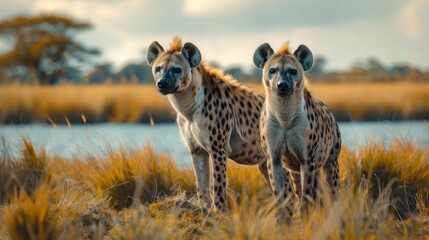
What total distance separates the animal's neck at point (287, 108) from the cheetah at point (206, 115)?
0.75 metres

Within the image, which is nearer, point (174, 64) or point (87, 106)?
point (174, 64)

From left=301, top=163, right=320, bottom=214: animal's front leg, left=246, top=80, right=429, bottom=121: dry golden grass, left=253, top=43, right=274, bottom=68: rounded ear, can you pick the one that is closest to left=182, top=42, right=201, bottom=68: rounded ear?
left=253, top=43, right=274, bottom=68: rounded ear

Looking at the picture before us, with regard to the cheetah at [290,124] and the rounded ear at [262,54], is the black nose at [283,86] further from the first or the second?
the rounded ear at [262,54]

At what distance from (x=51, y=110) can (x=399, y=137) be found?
12893 mm

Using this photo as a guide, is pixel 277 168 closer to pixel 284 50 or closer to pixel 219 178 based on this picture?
pixel 219 178

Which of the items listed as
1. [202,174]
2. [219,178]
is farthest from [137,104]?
[219,178]

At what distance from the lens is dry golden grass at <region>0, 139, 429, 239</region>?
4395 mm

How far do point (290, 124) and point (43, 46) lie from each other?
29.9m

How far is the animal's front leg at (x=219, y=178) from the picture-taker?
5.46 metres

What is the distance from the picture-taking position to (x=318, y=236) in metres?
3.64

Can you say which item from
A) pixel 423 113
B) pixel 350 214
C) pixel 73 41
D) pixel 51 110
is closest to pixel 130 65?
pixel 73 41

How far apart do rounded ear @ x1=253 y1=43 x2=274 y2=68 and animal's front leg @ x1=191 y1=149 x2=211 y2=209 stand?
99 centimetres

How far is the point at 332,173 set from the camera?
5.46m

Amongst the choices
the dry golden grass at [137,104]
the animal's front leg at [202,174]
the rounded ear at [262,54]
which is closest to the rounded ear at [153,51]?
the animal's front leg at [202,174]
